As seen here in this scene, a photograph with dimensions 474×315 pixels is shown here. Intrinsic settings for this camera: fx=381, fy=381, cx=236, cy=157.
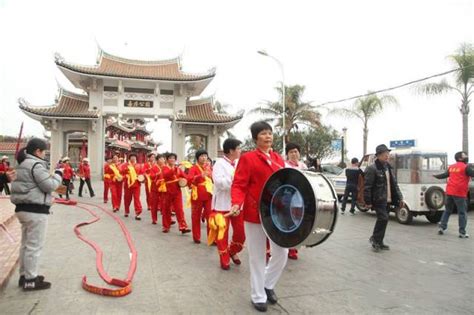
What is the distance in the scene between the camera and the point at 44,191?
397cm

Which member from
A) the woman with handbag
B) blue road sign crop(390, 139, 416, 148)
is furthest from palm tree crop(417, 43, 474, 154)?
the woman with handbag

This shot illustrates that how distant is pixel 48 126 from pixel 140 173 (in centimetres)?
1953

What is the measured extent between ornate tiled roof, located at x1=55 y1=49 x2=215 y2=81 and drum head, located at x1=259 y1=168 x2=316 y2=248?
79.2 feet

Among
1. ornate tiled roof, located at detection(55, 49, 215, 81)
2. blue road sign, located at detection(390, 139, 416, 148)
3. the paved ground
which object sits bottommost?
the paved ground

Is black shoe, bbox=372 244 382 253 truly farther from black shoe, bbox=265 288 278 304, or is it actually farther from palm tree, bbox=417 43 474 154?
palm tree, bbox=417 43 474 154

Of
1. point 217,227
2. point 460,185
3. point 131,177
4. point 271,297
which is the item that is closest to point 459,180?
point 460,185

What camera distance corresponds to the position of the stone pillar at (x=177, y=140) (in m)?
27.1

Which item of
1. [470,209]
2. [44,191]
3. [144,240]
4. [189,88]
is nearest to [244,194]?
[44,191]

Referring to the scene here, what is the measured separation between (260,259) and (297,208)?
0.62 m

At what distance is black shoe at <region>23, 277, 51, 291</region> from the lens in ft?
12.9

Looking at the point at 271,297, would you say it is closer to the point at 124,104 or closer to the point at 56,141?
the point at 124,104

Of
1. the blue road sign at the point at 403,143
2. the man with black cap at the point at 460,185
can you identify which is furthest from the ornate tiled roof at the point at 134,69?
the man with black cap at the point at 460,185

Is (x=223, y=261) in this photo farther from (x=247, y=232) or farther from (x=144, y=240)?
(x=144, y=240)

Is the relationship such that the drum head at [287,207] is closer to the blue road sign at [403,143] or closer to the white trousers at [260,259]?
the white trousers at [260,259]
